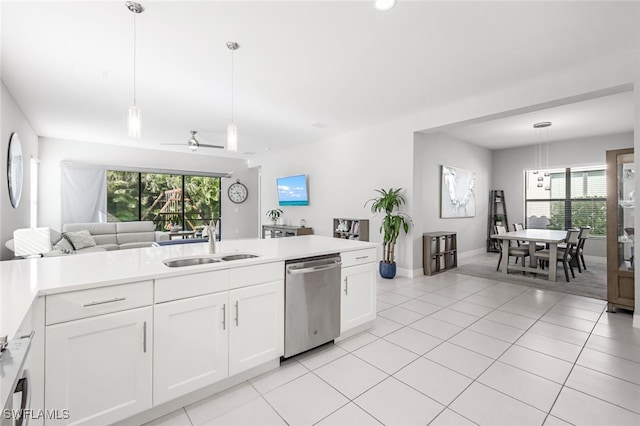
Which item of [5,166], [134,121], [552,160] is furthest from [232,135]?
[552,160]

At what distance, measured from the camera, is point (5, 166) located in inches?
142

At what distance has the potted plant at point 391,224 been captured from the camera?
475 centimetres

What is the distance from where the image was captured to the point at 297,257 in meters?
2.26

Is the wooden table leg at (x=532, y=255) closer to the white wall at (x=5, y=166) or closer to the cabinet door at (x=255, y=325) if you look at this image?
the cabinet door at (x=255, y=325)

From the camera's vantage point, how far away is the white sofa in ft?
19.5

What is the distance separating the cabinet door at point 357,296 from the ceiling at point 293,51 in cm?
213

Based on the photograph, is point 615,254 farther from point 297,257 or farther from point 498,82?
point 297,257

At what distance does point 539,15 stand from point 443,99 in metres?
1.78

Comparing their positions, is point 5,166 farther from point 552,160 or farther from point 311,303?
point 552,160

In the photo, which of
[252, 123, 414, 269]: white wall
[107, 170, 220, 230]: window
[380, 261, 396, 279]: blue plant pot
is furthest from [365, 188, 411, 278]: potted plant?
[107, 170, 220, 230]: window

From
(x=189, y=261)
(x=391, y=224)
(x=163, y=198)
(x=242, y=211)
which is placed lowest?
(x=189, y=261)

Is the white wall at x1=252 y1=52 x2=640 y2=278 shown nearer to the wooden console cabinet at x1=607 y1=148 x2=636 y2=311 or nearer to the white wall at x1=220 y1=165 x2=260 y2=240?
the wooden console cabinet at x1=607 y1=148 x2=636 y2=311

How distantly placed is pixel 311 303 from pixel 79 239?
212 inches

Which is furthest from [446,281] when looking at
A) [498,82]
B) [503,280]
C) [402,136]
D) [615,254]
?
[498,82]
